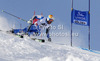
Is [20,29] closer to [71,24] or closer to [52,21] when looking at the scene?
[52,21]

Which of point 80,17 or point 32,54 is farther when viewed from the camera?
point 80,17

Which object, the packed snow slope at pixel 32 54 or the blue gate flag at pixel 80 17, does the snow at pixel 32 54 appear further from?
the blue gate flag at pixel 80 17

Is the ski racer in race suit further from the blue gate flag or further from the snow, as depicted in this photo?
the snow

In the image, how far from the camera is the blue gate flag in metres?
13.6

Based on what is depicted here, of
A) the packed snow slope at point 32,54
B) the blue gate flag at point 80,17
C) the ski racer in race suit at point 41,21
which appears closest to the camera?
the packed snow slope at point 32,54

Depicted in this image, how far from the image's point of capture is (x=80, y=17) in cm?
1376

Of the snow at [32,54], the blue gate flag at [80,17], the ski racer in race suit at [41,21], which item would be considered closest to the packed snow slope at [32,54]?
the snow at [32,54]

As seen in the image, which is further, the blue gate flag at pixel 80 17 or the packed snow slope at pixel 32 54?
the blue gate flag at pixel 80 17

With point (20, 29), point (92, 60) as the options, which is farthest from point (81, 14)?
point (92, 60)

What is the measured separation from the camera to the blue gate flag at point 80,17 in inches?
537

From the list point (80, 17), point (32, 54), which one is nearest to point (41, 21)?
point (80, 17)

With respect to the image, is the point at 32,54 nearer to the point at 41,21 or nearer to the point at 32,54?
the point at 32,54

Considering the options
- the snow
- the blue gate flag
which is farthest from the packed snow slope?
the blue gate flag

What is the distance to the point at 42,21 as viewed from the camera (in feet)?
39.6
